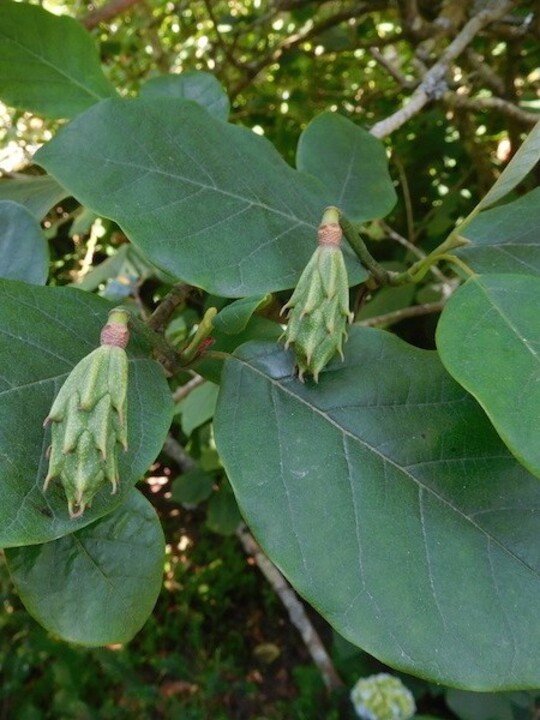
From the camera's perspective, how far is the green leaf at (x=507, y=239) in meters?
0.84

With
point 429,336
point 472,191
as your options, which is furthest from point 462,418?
point 472,191

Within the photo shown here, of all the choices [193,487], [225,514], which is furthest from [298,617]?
[193,487]

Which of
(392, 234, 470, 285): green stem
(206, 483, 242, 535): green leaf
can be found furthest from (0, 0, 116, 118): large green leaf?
(206, 483, 242, 535): green leaf

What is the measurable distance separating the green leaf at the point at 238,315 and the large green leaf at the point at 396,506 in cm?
5

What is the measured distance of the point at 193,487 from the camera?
→ 7.48ft

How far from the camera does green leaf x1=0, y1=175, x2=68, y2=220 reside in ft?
3.30

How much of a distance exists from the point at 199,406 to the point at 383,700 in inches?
35.8

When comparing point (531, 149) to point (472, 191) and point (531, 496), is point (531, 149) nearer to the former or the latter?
point (531, 496)

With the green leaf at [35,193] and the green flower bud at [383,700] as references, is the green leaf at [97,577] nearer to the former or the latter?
the green leaf at [35,193]

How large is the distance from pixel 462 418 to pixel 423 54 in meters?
1.11

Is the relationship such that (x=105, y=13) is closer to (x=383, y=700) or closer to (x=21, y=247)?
(x=21, y=247)

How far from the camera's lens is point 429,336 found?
2363 millimetres

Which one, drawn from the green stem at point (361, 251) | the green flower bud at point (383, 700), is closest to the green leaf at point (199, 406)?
the green stem at point (361, 251)

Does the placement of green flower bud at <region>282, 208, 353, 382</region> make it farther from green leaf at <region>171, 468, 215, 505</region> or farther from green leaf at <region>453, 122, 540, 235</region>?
green leaf at <region>171, 468, 215, 505</region>
